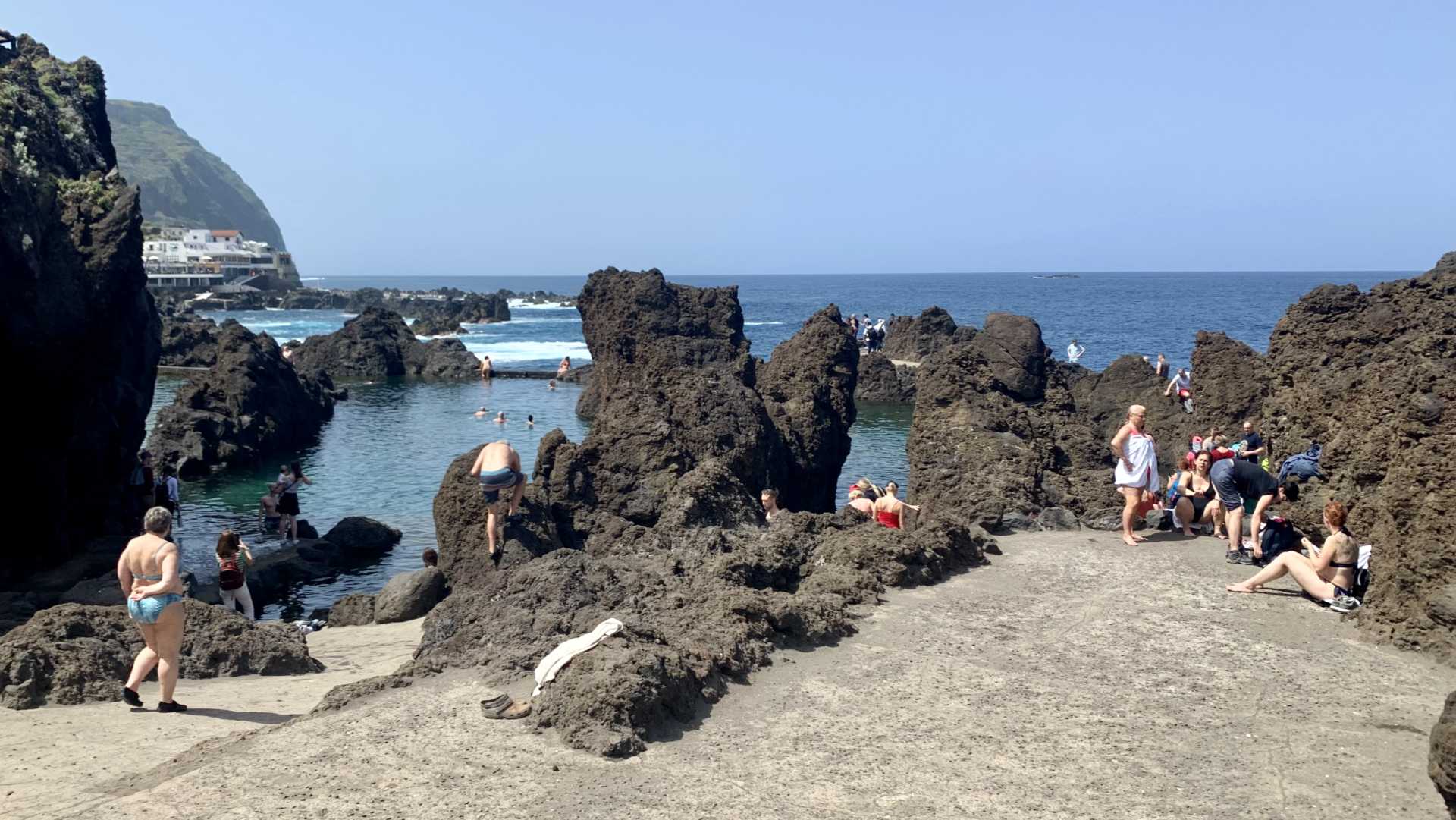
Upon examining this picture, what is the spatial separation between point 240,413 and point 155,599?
95.1ft

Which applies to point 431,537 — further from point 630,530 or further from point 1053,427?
point 1053,427

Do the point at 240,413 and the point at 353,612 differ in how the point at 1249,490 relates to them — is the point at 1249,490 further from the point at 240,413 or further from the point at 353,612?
the point at 240,413

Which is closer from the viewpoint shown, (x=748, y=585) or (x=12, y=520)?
(x=748, y=585)

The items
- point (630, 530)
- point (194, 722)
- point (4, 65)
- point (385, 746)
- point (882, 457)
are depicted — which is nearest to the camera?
point (385, 746)

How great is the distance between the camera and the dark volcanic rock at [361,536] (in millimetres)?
19812

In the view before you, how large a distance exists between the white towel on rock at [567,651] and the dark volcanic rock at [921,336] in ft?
158

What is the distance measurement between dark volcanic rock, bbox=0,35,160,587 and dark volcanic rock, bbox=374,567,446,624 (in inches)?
284

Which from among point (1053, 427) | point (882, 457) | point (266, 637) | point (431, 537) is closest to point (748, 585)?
point (266, 637)

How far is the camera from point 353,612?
14406mm

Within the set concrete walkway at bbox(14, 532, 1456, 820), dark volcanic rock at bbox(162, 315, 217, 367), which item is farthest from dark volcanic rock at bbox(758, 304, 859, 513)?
dark volcanic rock at bbox(162, 315, 217, 367)

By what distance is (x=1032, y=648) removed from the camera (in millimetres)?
8789

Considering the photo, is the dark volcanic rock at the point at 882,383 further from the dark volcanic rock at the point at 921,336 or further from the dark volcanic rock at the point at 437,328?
the dark volcanic rock at the point at 437,328

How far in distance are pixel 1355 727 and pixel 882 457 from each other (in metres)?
24.8

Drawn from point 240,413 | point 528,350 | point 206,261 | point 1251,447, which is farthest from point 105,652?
point 206,261
